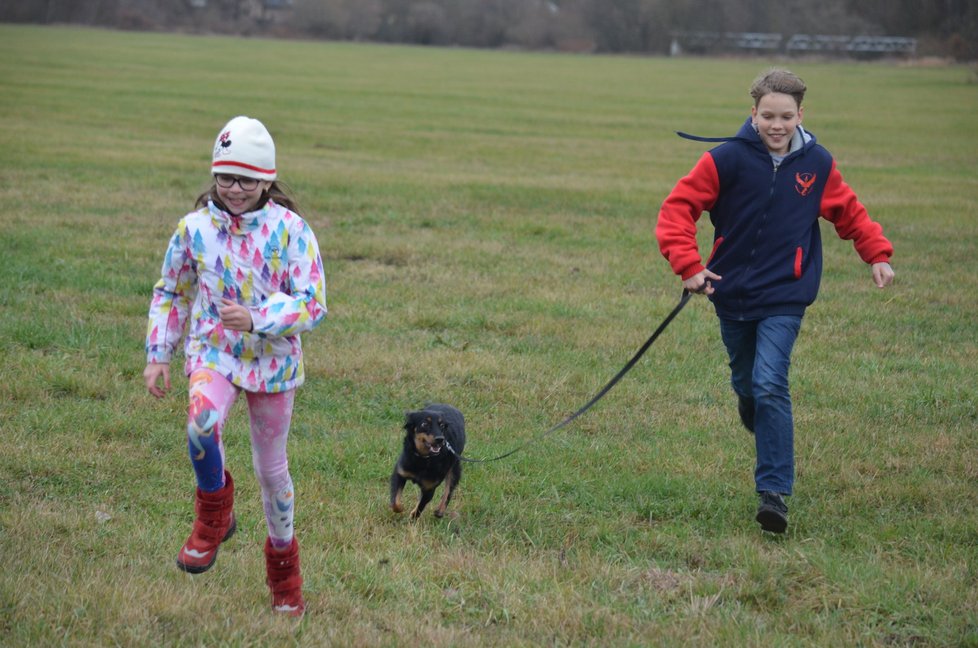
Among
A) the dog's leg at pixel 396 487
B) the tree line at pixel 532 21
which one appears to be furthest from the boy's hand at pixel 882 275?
the tree line at pixel 532 21

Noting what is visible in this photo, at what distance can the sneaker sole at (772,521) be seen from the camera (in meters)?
5.51

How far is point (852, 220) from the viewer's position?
584cm

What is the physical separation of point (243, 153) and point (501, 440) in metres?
3.25

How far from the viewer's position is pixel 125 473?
6.13 m

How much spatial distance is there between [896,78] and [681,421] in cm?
6225

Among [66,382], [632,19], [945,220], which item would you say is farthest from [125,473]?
[632,19]

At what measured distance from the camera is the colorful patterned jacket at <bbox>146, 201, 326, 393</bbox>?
4.22 meters

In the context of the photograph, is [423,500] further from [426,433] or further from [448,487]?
[426,433]

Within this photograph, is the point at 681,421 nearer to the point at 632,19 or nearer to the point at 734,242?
the point at 734,242

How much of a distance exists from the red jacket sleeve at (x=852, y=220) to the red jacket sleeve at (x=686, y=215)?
1.86 feet

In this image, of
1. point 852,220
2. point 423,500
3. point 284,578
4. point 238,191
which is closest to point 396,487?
point 423,500

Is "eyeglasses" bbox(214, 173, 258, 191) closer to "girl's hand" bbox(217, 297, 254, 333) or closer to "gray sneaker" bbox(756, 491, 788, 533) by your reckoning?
"girl's hand" bbox(217, 297, 254, 333)

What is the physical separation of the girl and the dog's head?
3.88 feet

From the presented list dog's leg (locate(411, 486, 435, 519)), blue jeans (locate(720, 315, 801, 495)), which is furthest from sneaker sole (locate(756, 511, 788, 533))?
dog's leg (locate(411, 486, 435, 519))
